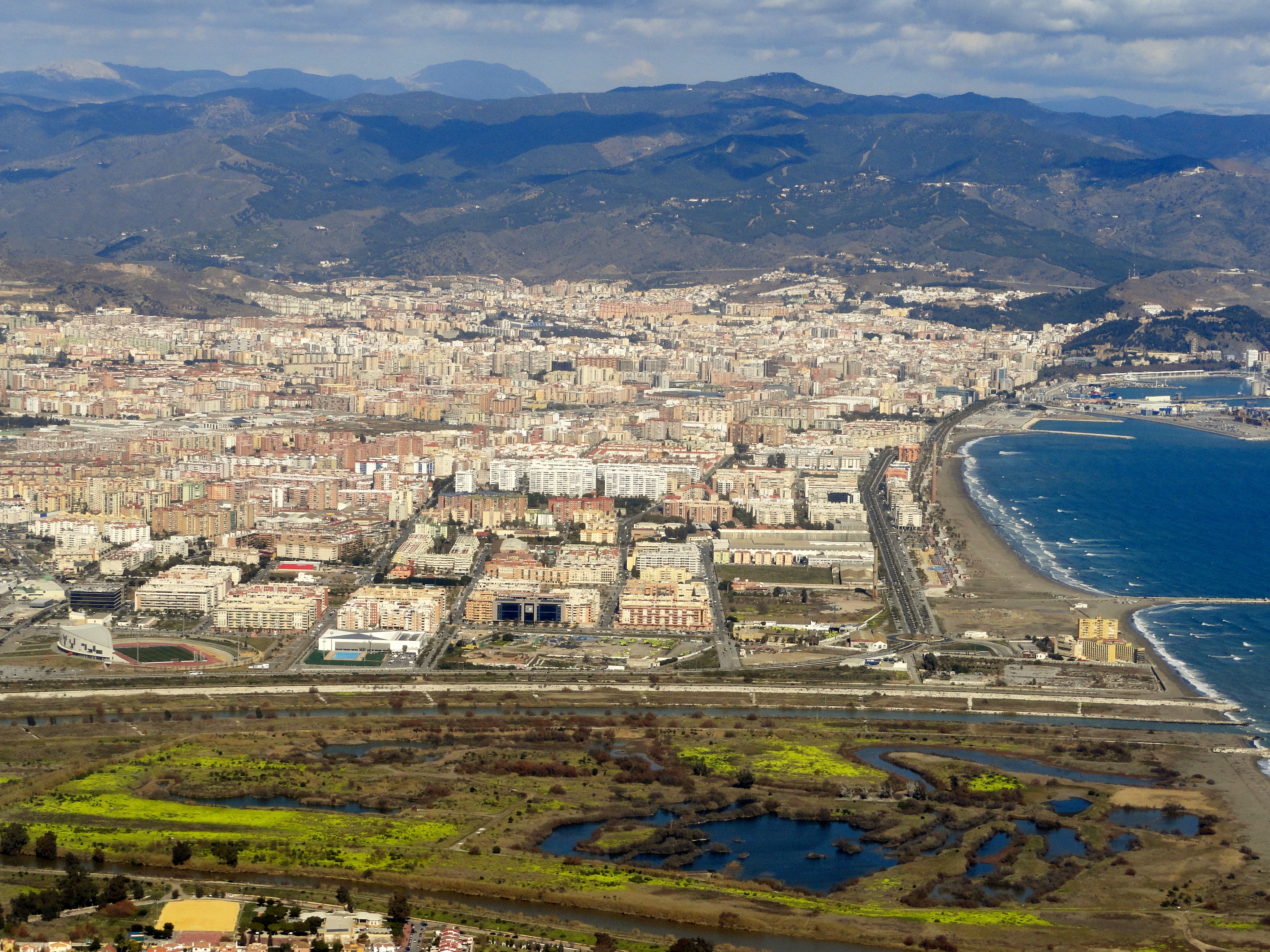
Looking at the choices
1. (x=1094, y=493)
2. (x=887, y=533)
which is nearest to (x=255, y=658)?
(x=887, y=533)

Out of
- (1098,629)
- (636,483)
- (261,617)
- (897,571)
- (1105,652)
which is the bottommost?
(1105,652)

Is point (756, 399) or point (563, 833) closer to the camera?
point (563, 833)

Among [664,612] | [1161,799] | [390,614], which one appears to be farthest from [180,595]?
[1161,799]

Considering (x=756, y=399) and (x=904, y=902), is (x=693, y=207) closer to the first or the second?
(x=756, y=399)

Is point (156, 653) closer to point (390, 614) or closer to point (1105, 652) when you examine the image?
point (390, 614)

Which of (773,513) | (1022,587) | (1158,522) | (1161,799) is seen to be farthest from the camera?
(1158,522)

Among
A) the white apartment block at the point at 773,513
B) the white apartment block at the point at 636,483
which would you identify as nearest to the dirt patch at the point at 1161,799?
the white apartment block at the point at 773,513

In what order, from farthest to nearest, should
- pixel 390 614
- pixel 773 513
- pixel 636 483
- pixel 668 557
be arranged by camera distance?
pixel 636 483
pixel 773 513
pixel 668 557
pixel 390 614

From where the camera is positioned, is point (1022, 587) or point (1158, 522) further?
point (1158, 522)
